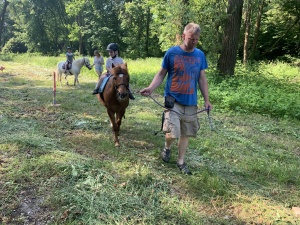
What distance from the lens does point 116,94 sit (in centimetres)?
521

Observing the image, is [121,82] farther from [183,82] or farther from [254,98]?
[254,98]

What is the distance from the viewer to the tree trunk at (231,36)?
10.9 m

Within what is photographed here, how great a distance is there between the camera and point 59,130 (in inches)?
239

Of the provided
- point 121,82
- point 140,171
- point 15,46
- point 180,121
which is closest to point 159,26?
point 121,82

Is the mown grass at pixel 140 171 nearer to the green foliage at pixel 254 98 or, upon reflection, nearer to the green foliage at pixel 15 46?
the green foliage at pixel 254 98

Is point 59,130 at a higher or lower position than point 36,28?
lower

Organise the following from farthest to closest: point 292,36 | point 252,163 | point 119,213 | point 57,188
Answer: point 292,36
point 252,163
point 57,188
point 119,213

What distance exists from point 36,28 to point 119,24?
53.2 feet

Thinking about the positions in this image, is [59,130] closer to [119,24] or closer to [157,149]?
[157,149]

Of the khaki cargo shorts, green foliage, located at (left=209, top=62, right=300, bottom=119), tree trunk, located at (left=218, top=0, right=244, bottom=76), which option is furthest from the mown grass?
tree trunk, located at (left=218, top=0, right=244, bottom=76)

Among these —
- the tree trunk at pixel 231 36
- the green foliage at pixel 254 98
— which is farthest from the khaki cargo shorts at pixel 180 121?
the tree trunk at pixel 231 36

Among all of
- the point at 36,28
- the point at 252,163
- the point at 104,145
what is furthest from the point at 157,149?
the point at 36,28

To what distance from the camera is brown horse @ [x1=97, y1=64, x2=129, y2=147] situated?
15.3 ft

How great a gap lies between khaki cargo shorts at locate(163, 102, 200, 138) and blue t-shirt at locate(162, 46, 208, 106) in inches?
4.8
